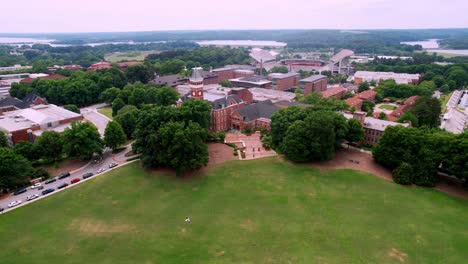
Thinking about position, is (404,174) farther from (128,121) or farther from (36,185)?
(36,185)

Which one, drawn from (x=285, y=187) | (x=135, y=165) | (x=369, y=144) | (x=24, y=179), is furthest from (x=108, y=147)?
(x=369, y=144)

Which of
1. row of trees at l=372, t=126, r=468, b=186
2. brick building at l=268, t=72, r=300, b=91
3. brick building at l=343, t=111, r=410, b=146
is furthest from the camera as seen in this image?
brick building at l=268, t=72, r=300, b=91

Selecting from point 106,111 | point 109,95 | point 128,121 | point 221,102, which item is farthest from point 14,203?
point 109,95

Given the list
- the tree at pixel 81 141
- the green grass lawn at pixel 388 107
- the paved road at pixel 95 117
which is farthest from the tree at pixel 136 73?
the green grass lawn at pixel 388 107

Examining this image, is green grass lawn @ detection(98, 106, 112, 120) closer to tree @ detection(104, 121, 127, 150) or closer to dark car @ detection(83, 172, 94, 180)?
tree @ detection(104, 121, 127, 150)

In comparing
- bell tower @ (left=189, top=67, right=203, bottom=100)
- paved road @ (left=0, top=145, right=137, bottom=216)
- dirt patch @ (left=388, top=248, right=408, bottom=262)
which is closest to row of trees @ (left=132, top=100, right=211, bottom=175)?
paved road @ (left=0, top=145, right=137, bottom=216)

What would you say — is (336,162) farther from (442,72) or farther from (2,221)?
(442,72)
